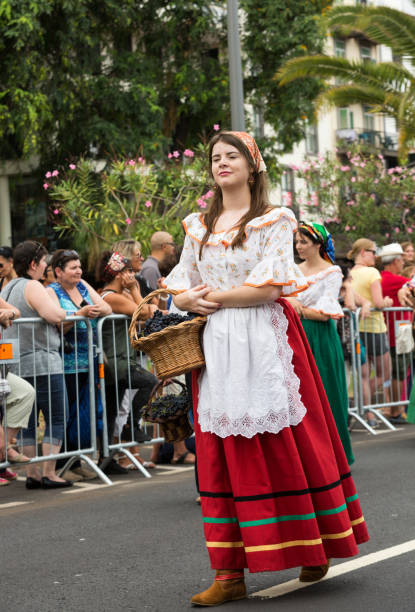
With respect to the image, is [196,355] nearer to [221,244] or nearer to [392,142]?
[221,244]

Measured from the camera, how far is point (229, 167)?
16.1ft

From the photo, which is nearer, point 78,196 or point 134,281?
point 134,281

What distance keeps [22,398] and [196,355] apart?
368cm

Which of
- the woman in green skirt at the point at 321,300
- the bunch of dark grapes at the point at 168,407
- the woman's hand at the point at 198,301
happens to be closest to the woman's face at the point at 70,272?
the woman in green skirt at the point at 321,300

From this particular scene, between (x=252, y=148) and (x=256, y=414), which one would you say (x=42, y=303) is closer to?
(x=252, y=148)

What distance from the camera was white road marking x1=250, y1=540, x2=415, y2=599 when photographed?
16.0 ft

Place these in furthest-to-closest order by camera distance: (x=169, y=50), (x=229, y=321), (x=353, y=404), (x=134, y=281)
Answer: (x=169, y=50) < (x=353, y=404) < (x=134, y=281) < (x=229, y=321)

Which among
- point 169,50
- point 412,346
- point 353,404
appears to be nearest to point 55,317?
point 353,404

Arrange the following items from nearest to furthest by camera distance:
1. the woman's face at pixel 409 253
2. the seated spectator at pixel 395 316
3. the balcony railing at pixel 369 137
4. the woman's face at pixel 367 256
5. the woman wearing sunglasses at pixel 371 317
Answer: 1. the woman wearing sunglasses at pixel 371 317
2. the woman's face at pixel 367 256
3. the seated spectator at pixel 395 316
4. the woman's face at pixel 409 253
5. the balcony railing at pixel 369 137

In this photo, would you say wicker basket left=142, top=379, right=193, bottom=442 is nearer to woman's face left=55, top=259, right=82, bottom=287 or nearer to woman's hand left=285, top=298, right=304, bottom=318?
woman's hand left=285, top=298, right=304, bottom=318

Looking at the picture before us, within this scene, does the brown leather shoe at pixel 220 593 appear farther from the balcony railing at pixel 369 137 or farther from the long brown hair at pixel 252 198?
the balcony railing at pixel 369 137

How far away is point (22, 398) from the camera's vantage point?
→ 821 cm

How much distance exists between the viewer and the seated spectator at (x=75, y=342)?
29.3 ft

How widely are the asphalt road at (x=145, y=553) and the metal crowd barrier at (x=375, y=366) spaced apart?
2897mm
